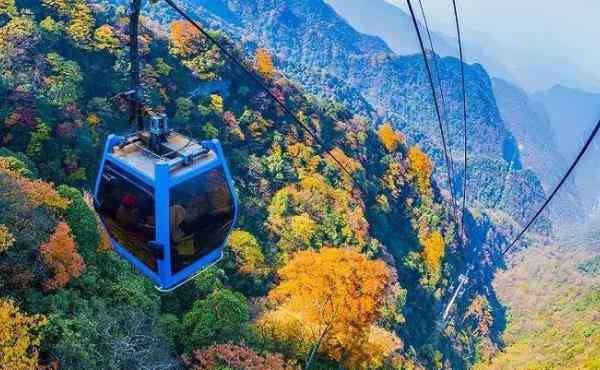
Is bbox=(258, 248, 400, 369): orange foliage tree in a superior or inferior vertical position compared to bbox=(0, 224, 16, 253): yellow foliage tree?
inferior

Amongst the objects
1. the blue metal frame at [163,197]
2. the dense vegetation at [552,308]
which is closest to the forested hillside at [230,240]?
the blue metal frame at [163,197]

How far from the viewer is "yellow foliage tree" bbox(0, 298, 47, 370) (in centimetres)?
1145

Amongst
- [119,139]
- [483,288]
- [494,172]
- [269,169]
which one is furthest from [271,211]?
[494,172]

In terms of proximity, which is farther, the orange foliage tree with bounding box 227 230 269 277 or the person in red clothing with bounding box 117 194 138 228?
the orange foliage tree with bounding box 227 230 269 277

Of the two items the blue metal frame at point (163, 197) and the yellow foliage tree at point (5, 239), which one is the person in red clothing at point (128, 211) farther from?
the yellow foliage tree at point (5, 239)

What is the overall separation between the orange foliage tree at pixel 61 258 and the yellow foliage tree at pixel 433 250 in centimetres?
4504

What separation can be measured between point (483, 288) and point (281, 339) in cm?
7539

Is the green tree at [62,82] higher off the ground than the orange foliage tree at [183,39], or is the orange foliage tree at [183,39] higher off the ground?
the green tree at [62,82]

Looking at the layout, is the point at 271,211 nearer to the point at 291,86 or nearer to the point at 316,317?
the point at 316,317

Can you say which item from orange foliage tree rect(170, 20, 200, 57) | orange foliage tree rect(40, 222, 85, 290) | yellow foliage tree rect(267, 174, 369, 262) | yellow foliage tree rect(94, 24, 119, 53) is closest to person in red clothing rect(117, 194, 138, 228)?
orange foliage tree rect(40, 222, 85, 290)

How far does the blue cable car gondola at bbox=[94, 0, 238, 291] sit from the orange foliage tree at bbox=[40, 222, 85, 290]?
765cm

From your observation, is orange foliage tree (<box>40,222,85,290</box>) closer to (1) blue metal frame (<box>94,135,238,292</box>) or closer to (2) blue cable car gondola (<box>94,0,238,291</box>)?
(1) blue metal frame (<box>94,135,238,292</box>)

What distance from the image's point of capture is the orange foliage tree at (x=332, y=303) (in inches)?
833

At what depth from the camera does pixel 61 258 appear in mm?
15430
